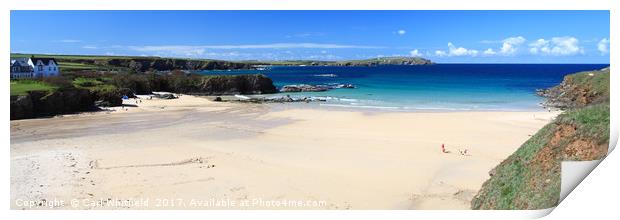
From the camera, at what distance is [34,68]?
23938 millimetres

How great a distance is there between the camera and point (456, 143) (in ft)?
55.6

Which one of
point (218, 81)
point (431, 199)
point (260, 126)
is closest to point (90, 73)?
point (218, 81)

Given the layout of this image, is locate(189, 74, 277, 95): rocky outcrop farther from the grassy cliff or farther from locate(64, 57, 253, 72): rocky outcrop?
the grassy cliff

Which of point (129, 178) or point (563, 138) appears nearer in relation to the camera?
point (563, 138)

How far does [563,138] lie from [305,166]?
21.0 feet

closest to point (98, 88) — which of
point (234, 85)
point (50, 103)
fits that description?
point (50, 103)

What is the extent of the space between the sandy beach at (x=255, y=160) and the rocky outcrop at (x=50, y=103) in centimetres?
68

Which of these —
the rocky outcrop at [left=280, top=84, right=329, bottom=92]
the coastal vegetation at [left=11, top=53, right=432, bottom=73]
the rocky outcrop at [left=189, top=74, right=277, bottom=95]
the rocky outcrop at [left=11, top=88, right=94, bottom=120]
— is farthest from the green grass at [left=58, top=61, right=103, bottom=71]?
the rocky outcrop at [left=280, top=84, right=329, bottom=92]

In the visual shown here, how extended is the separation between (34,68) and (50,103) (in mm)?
2258

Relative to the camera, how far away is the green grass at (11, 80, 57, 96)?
2057 centimetres

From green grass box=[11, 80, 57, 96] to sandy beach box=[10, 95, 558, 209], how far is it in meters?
1.25

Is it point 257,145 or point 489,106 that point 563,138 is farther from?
point 489,106

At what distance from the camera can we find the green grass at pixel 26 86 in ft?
67.5

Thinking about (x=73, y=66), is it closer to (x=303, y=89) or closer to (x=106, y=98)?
(x=106, y=98)
